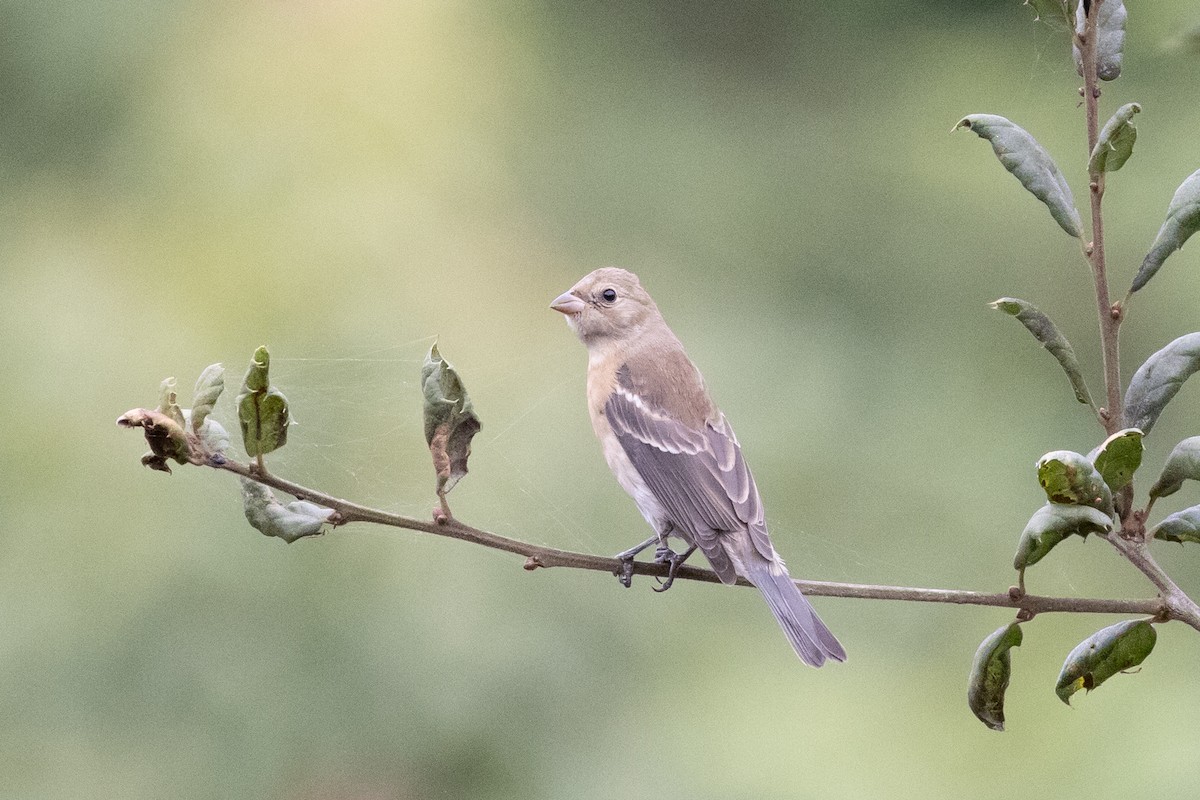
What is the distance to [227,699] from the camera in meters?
3.66

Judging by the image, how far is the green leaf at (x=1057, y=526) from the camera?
1.35 meters

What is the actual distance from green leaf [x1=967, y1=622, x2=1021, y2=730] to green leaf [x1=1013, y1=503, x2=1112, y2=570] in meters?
0.13

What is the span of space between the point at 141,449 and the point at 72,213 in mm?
1189

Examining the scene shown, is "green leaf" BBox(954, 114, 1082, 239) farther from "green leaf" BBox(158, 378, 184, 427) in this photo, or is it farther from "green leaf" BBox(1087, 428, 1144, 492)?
"green leaf" BBox(158, 378, 184, 427)

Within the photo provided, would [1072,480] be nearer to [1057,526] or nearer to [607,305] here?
[1057,526]

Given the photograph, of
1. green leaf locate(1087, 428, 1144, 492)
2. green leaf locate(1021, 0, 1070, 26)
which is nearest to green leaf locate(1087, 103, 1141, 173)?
green leaf locate(1021, 0, 1070, 26)

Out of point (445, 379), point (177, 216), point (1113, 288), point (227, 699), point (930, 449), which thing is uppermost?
point (445, 379)

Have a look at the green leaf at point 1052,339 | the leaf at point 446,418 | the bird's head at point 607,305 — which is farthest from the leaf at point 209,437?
the bird's head at point 607,305

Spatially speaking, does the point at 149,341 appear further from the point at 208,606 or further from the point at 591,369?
the point at 591,369

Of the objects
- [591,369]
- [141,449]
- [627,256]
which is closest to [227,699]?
[141,449]

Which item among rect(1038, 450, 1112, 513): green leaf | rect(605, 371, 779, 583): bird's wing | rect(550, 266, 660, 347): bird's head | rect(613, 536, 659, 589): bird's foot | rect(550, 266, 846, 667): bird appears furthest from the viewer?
rect(550, 266, 660, 347): bird's head

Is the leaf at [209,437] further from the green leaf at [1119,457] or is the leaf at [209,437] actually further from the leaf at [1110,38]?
the leaf at [1110,38]

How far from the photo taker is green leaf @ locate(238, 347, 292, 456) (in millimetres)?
1469

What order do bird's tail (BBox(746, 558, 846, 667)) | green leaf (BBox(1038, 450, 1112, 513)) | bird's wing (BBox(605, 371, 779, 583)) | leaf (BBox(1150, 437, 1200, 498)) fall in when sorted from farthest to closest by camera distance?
bird's wing (BBox(605, 371, 779, 583)) < bird's tail (BBox(746, 558, 846, 667)) < leaf (BBox(1150, 437, 1200, 498)) < green leaf (BBox(1038, 450, 1112, 513))
